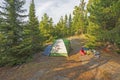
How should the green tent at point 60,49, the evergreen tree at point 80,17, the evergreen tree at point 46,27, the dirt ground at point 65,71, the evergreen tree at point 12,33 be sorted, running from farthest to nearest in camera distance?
the evergreen tree at point 80,17
the evergreen tree at point 46,27
the green tent at point 60,49
the evergreen tree at point 12,33
the dirt ground at point 65,71

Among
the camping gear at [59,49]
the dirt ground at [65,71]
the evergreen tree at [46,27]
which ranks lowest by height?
the dirt ground at [65,71]

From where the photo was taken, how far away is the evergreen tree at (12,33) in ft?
74.6

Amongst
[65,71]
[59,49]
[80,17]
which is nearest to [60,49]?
[59,49]

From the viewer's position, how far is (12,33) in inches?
905

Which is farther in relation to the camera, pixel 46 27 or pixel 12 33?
pixel 46 27

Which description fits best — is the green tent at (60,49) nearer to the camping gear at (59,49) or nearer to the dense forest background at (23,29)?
the camping gear at (59,49)

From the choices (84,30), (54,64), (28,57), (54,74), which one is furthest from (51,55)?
(84,30)

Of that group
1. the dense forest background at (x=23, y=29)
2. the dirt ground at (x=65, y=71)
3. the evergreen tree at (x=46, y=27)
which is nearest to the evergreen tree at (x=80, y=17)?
the evergreen tree at (x=46, y=27)

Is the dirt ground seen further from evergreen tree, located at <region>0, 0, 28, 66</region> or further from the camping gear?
the camping gear

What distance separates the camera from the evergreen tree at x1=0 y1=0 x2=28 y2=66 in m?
22.7

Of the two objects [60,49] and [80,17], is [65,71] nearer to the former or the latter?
[60,49]

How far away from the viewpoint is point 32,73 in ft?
63.7

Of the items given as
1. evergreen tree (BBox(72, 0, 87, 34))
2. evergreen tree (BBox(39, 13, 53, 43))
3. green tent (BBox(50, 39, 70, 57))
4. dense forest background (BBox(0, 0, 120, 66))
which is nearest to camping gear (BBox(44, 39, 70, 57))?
green tent (BBox(50, 39, 70, 57))

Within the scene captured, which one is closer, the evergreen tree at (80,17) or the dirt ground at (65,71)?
the dirt ground at (65,71)
